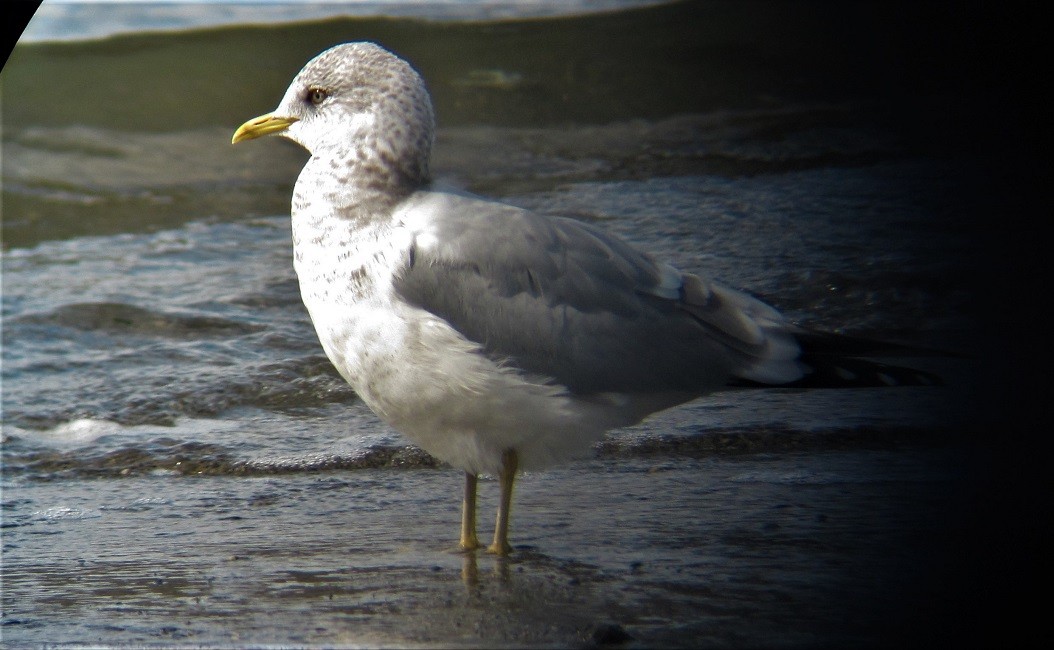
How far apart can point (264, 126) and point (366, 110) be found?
0.38m

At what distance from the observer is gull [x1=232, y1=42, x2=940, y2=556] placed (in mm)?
2834

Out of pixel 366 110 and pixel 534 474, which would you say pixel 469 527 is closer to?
pixel 534 474

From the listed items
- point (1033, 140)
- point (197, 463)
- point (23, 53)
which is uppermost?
point (23, 53)

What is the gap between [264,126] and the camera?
10.9 ft

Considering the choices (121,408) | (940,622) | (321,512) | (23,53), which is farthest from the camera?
(23,53)

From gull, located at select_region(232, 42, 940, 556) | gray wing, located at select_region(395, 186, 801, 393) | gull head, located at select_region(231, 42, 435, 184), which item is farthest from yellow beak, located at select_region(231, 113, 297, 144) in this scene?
gray wing, located at select_region(395, 186, 801, 393)

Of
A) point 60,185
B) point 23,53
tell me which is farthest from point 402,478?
point 23,53

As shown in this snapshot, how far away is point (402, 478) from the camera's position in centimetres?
375

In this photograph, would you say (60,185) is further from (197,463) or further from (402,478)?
(402,478)

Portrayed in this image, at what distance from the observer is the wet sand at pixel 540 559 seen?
94.2 inches

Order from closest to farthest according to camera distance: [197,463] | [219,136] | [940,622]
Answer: [940,622] < [197,463] < [219,136]

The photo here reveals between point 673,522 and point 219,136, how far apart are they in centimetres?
745

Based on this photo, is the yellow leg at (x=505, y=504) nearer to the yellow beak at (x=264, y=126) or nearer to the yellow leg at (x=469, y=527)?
the yellow leg at (x=469, y=527)

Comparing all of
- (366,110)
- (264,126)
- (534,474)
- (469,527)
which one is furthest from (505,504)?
(264,126)
